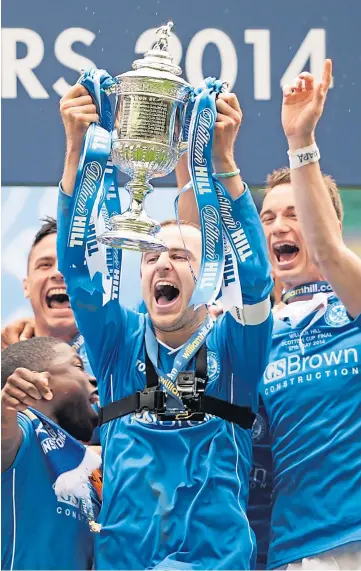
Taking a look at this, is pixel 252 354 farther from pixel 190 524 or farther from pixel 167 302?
pixel 190 524

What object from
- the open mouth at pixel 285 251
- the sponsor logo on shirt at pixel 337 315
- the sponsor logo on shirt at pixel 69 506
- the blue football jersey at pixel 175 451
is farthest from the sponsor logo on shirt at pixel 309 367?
the sponsor logo on shirt at pixel 69 506

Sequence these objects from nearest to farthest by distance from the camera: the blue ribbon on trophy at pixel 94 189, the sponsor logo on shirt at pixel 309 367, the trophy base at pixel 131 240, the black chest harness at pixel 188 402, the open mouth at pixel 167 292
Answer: the trophy base at pixel 131 240, the blue ribbon on trophy at pixel 94 189, the black chest harness at pixel 188 402, the open mouth at pixel 167 292, the sponsor logo on shirt at pixel 309 367

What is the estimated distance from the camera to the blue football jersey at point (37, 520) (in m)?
3.73

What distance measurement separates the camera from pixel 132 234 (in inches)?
129

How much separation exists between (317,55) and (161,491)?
1696 mm

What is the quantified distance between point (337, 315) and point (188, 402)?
26.8 inches

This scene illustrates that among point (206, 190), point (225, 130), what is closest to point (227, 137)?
point (225, 130)

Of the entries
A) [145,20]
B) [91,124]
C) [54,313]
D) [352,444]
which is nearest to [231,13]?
[145,20]

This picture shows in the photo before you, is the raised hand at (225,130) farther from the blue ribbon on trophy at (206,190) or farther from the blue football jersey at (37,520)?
the blue football jersey at (37,520)

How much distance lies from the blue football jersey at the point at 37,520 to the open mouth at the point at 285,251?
3.53 ft

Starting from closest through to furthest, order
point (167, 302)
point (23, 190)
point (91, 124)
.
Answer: point (91, 124)
point (167, 302)
point (23, 190)

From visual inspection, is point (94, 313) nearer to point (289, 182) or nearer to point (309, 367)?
point (309, 367)

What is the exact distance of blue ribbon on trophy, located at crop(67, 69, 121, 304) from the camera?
339 centimetres

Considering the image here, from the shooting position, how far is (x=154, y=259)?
3764 millimetres
